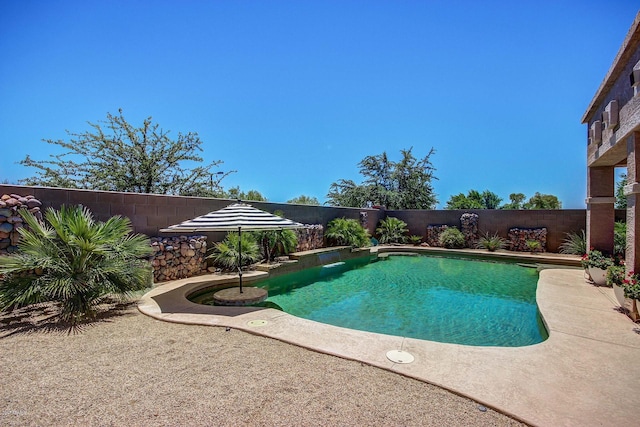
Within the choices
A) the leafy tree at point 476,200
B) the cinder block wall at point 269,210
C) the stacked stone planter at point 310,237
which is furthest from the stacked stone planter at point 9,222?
the leafy tree at point 476,200

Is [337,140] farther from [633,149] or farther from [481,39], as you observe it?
[633,149]

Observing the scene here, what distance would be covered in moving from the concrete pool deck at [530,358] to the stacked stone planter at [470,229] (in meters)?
9.35

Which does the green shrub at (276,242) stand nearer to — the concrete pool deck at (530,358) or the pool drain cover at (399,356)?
the concrete pool deck at (530,358)

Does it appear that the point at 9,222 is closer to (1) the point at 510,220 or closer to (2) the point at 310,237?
(2) the point at 310,237

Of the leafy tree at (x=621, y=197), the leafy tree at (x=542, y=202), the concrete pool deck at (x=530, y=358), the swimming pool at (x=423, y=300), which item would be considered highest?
the leafy tree at (x=542, y=202)

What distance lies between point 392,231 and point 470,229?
3.77 meters

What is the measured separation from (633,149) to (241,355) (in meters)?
6.69

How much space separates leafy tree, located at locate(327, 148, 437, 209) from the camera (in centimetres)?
2284

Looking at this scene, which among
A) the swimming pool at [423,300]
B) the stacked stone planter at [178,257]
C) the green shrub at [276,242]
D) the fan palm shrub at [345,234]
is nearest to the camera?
the swimming pool at [423,300]

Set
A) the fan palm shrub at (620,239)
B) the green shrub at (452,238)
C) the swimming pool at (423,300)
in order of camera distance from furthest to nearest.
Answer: the green shrub at (452,238)
the fan palm shrub at (620,239)
the swimming pool at (423,300)

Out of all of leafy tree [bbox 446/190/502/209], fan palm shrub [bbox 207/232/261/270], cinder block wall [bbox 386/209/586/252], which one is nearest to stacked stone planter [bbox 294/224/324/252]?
fan palm shrub [bbox 207/232/261/270]

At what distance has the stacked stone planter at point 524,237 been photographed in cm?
1260

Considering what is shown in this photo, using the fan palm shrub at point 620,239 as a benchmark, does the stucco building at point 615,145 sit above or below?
above

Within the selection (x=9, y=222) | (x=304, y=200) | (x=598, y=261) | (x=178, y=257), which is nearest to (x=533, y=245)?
(x=598, y=261)
